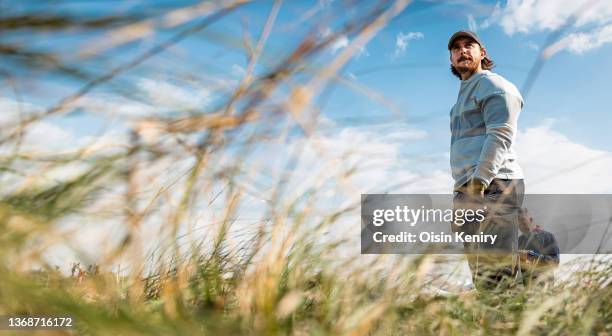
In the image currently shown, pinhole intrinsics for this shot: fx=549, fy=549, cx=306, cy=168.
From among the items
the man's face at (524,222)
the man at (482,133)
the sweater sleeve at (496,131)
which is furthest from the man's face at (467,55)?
the man's face at (524,222)

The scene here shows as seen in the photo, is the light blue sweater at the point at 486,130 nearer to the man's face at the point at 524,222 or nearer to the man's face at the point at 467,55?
the man's face at the point at 467,55

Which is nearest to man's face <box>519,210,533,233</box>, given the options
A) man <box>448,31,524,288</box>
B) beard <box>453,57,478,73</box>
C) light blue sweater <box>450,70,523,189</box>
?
man <box>448,31,524,288</box>

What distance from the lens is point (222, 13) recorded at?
927 mm

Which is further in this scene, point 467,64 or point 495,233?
point 467,64

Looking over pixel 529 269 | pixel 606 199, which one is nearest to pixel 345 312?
pixel 529 269

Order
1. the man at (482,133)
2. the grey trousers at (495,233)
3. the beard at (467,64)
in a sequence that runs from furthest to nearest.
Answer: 1. the beard at (467,64)
2. the man at (482,133)
3. the grey trousers at (495,233)

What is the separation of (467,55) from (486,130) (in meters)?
0.50

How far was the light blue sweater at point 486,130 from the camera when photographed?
260cm

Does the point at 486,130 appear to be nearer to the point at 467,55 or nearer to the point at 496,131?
the point at 496,131

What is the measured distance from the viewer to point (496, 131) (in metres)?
2.65

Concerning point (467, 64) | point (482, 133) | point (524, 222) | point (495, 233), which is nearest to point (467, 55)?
point (467, 64)

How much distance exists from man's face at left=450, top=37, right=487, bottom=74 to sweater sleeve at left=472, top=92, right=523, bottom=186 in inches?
13.1

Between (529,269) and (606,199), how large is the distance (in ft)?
2.80

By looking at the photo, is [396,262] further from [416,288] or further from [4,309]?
[4,309]
